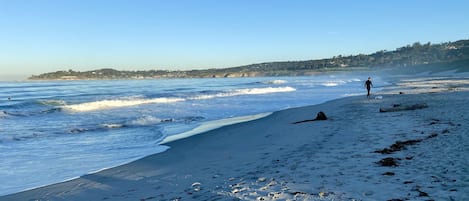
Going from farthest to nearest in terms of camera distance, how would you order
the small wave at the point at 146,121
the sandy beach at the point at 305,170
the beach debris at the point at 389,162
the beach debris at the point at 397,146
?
the small wave at the point at 146,121, the beach debris at the point at 397,146, the beach debris at the point at 389,162, the sandy beach at the point at 305,170

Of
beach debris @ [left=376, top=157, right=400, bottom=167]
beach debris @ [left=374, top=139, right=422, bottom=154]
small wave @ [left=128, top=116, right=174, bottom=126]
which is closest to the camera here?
beach debris @ [left=376, top=157, right=400, bottom=167]

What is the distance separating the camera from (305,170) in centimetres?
667

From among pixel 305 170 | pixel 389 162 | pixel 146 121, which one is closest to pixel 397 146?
pixel 389 162

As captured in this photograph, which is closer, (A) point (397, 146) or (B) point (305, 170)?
(B) point (305, 170)

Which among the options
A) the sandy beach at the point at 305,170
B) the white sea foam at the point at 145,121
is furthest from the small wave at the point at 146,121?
the sandy beach at the point at 305,170

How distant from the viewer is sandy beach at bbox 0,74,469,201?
538 centimetres

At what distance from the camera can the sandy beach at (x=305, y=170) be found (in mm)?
5383

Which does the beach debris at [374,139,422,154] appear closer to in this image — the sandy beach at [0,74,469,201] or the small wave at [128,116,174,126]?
the sandy beach at [0,74,469,201]

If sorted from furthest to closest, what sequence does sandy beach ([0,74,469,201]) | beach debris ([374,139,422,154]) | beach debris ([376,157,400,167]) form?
beach debris ([374,139,422,154]) < beach debris ([376,157,400,167]) < sandy beach ([0,74,469,201])

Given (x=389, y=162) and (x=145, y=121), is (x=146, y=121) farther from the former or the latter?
(x=389, y=162)

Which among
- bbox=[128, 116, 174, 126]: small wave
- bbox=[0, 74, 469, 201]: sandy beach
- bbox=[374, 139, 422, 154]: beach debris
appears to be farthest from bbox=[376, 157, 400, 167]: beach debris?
bbox=[128, 116, 174, 126]: small wave

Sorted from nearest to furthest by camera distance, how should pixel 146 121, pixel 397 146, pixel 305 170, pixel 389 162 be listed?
pixel 305 170 < pixel 389 162 < pixel 397 146 < pixel 146 121

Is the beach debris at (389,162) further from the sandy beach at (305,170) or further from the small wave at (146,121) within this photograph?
the small wave at (146,121)

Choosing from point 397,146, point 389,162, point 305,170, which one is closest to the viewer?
point 305,170
